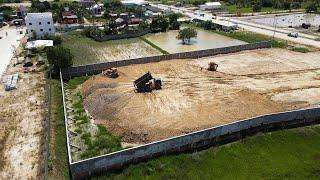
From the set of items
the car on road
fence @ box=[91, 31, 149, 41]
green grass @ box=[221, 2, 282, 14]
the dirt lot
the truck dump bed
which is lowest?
the dirt lot

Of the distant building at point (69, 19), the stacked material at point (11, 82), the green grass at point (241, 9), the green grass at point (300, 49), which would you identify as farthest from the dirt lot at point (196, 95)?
the green grass at point (241, 9)

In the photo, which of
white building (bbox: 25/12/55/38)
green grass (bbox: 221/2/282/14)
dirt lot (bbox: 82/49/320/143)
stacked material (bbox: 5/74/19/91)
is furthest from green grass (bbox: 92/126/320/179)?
green grass (bbox: 221/2/282/14)

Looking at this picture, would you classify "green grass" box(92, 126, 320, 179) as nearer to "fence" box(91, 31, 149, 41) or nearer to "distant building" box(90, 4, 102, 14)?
"fence" box(91, 31, 149, 41)

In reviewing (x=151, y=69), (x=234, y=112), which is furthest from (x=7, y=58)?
(x=234, y=112)

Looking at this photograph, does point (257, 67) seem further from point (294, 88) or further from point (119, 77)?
point (119, 77)

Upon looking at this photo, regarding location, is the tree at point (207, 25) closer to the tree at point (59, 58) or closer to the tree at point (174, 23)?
the tree at point (174, 23)

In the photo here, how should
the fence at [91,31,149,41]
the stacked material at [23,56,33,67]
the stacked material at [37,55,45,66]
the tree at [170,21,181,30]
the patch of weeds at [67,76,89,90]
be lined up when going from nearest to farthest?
1. the patch of weeds at [67,76,89,90]
2. the stacked material at [23,56,33,67]
3. the stacked material at [37,55,45,66]
4. the fence at [91,31,149,41]
5. the tree at [170,21,181,30]

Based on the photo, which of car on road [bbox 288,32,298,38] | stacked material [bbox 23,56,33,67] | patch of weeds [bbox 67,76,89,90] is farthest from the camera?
car on road [bbox 288,32,298,38]
